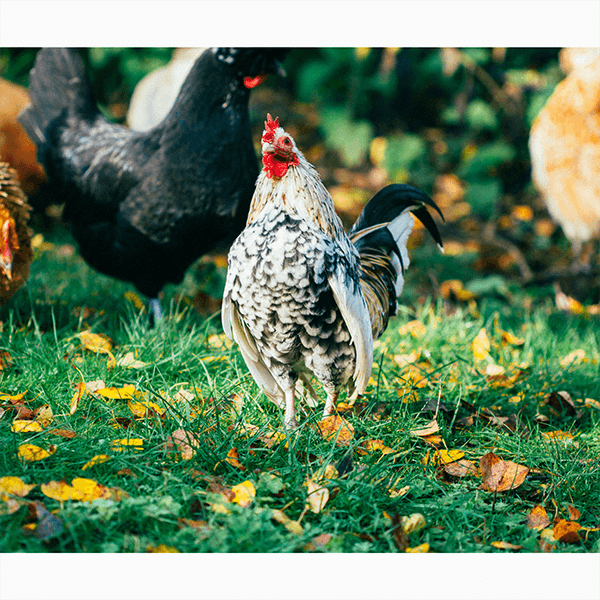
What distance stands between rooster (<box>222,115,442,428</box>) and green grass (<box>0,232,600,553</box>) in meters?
0.28

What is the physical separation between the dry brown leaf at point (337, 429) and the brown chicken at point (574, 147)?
3013mm

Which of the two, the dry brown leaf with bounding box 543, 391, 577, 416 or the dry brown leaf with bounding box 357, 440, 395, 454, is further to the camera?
the dry brown leaf with bounding box 543, 391, 577, 416

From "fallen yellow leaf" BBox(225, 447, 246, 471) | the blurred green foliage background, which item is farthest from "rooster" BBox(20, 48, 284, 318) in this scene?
the blurred green foliage background

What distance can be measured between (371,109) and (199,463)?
6144 millimetres

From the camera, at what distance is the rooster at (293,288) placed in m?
2.21

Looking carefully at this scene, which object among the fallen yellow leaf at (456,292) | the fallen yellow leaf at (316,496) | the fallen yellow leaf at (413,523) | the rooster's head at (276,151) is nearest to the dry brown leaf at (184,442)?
the fallen yellow leaf at (316,496)

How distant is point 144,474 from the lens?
7.17 ft

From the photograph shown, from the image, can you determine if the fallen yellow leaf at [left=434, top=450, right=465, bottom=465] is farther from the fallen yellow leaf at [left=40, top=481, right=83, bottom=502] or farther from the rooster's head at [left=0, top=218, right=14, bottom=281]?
the rooster's head at [left=0, top=218, right=14, bottom=281]

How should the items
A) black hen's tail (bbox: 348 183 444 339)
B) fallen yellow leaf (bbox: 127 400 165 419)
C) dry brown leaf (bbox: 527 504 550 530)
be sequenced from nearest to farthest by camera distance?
dry brown leaf (bbox: 527 504 550 530) → fallen yellow leaf (bbox: 127 400 165 419) → black hen's tail (bbox: 348 183 444 339)

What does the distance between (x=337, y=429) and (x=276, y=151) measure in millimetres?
1212

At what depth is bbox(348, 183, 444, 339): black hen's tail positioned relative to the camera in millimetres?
2941

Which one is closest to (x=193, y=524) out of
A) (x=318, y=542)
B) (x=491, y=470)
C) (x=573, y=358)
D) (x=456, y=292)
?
(x=318, y=542)

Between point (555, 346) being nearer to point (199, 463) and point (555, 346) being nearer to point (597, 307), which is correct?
point (597, 307)

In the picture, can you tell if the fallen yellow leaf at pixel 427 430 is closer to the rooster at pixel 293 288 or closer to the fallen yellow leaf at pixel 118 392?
the rooster at pixel 293 288
